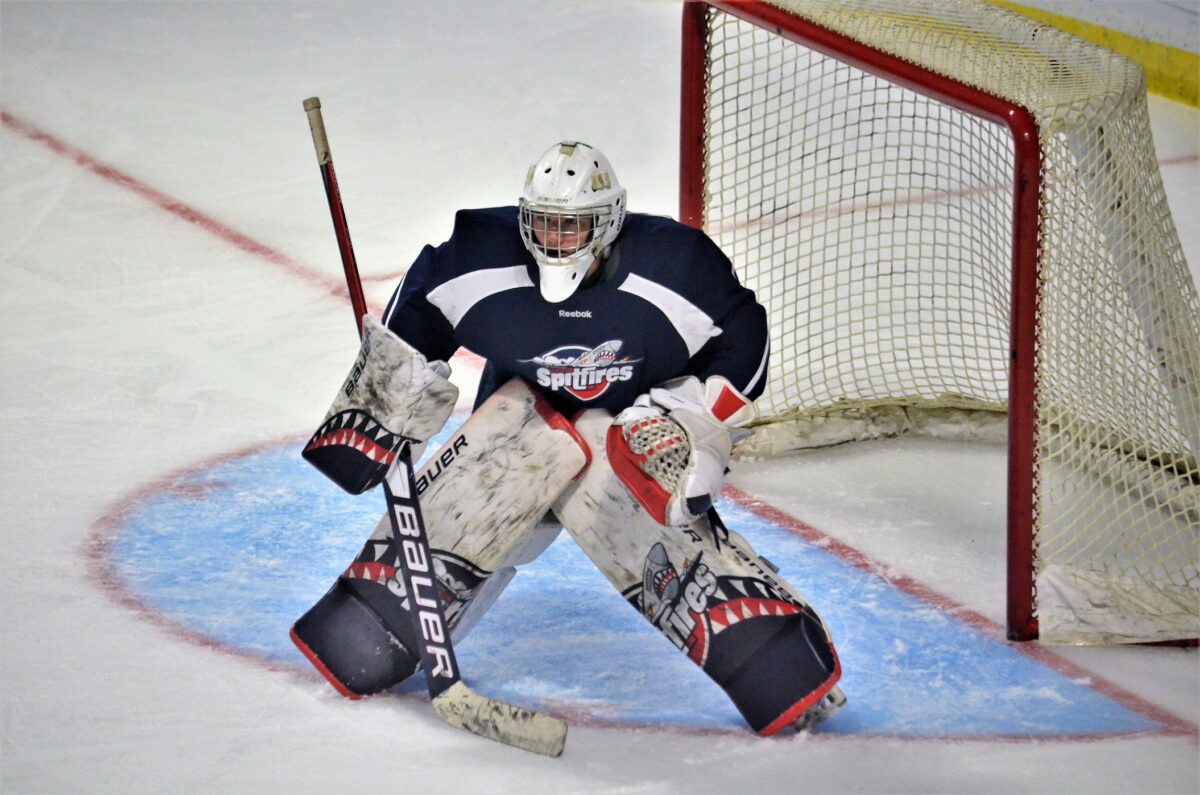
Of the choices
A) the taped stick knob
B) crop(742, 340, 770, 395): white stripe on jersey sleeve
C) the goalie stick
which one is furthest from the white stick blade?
the taped stick knob

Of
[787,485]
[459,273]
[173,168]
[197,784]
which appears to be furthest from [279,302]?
[197,784]

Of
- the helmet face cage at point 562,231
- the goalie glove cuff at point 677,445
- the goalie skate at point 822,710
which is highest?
the helmet face cage at point 562,231

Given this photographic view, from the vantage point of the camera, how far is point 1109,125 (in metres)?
3.21

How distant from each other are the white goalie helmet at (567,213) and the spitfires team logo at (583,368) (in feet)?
0.31

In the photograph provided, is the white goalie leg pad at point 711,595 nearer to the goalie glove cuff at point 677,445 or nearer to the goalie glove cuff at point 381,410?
the goalie glove cuff at point 677,445

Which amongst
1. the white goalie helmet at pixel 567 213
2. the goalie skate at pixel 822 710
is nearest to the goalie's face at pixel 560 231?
the white goalie helmet at pixel 567 213

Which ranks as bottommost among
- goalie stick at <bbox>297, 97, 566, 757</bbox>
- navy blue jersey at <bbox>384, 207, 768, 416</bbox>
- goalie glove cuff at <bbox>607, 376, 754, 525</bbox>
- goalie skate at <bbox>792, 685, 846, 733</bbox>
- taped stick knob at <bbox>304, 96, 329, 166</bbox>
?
goalie skate at <bbox>792, 685, 846, 733</bbox>

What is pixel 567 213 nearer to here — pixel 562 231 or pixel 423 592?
pixel 562 231

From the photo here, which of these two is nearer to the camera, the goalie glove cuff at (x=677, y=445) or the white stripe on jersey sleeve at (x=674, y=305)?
the goalie glove cuff at (x=677, y=445)

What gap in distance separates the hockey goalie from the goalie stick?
5 cm

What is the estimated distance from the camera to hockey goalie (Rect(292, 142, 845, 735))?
3035mm

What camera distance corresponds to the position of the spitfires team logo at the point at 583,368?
3100mm

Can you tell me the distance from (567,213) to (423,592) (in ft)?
2.19

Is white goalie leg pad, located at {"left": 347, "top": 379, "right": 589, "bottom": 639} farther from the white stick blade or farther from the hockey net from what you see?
the hockey net
